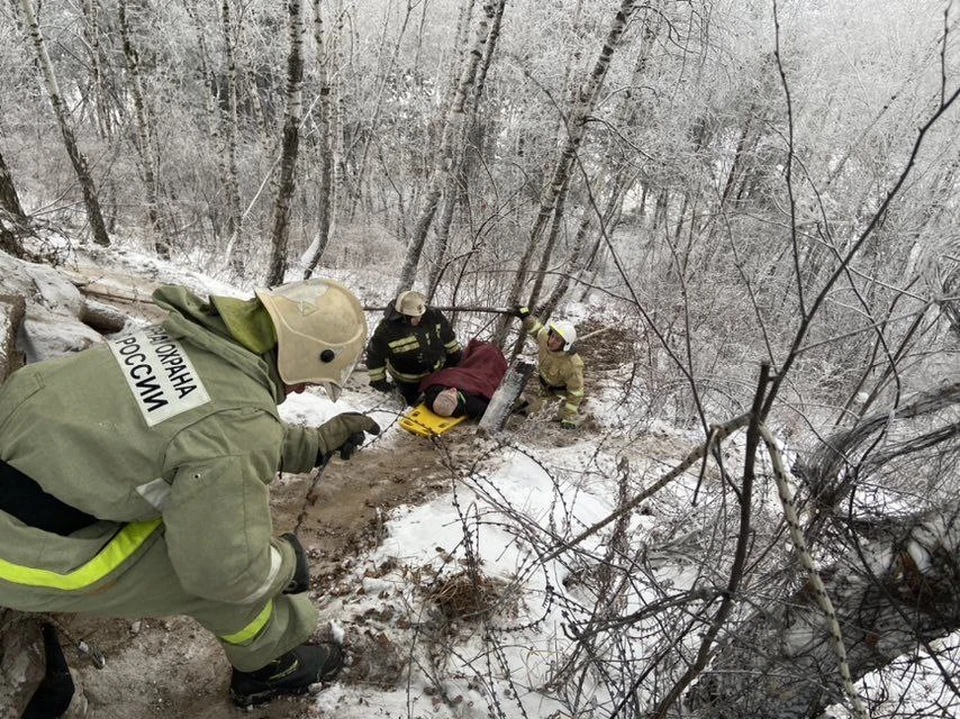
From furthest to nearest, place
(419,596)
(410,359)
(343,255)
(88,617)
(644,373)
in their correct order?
(343,255) < (644,373) < (410,359) < (419,596) < (88,617)

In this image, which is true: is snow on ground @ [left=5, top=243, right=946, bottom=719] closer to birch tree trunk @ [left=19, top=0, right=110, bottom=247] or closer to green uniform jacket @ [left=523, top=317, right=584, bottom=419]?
green uniform jacket @ [left=523, top=317, right=584, bottom=419]

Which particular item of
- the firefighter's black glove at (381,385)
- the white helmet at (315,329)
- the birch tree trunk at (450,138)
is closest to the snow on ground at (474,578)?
the firefighter's black glove at (381,385)

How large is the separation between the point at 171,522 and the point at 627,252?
1397cm


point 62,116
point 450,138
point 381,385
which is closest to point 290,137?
point 450,138

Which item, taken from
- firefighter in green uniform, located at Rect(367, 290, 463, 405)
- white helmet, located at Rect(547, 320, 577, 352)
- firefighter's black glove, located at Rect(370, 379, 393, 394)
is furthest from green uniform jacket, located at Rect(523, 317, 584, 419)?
firefighter's black glove, located at Rect(370, 379, 393, 394)

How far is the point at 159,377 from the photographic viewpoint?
1717 millimetres

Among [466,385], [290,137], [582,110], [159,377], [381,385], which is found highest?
[582,110]

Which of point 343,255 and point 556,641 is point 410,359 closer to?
point 556,641

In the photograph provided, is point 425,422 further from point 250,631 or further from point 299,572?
point 250,631

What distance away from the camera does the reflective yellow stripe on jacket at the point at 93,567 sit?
5.36 ft

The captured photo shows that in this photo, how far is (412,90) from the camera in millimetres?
17750

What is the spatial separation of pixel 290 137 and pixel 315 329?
17.1 feet

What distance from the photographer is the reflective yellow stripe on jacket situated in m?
1.63

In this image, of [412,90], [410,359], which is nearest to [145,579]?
[410,359]
